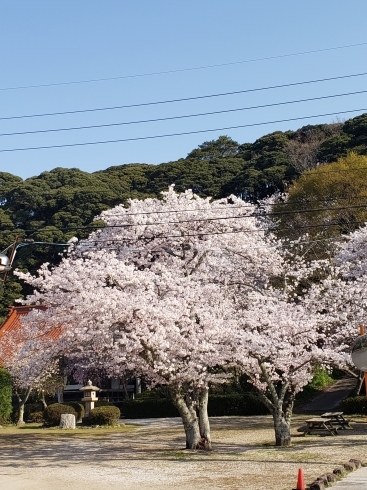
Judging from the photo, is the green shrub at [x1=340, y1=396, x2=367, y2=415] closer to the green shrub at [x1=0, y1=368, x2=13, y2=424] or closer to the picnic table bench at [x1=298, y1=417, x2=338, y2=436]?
the picnic table bench at [x1=298, y1=417, x2=338, y2=436]

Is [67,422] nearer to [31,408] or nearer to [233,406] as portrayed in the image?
[31,408]

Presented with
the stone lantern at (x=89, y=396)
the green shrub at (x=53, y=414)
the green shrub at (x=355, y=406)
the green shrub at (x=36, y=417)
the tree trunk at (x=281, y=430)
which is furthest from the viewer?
the green shrub at (x=36, y=417)

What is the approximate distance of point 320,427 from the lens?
22.2m

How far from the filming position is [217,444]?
21.2 metres

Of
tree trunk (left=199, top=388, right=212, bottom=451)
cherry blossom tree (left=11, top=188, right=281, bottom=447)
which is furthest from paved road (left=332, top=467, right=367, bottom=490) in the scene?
tree trunk (left=199, top=388, right=212, bottom=451)

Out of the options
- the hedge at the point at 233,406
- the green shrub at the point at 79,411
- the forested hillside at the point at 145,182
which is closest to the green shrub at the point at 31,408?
the green shrub at the point at 79,411

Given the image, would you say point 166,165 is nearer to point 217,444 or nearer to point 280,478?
point 217,444

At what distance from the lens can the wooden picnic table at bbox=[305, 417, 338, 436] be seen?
21.8m

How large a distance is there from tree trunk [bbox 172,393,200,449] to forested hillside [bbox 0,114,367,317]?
93.2 feet

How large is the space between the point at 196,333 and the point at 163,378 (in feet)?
5.75

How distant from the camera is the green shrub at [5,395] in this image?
3080cm

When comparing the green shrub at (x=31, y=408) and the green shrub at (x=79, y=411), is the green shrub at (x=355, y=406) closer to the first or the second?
the green shrub at (x=79, y=411)

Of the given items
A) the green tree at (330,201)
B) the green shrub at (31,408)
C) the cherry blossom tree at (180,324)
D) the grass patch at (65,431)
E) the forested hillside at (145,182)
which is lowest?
the grass patch at (65,431)

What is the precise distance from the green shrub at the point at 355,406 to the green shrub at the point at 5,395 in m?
15.4
